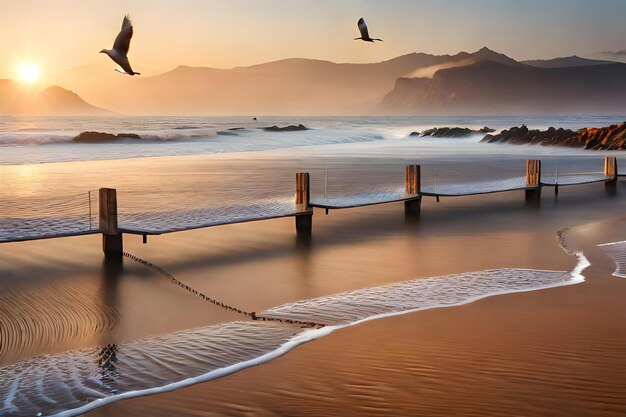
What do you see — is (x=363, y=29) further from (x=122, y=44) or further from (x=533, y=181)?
(x=533, y=181)

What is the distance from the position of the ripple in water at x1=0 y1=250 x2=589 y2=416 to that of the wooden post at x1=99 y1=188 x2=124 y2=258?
132 inches

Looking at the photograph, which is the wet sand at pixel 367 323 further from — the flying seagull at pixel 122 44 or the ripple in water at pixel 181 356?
the flying seagull at pixel 122 44

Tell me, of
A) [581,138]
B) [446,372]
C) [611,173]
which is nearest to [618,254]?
[446,372]

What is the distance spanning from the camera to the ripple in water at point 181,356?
5.40 meters

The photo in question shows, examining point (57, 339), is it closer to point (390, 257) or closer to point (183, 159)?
point (390, 257)

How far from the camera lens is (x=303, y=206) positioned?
12891mm

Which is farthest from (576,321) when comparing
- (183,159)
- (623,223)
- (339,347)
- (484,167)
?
(183,159)

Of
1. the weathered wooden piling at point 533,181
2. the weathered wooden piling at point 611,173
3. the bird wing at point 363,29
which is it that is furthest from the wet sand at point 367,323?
the weathered wooden piling at point 611,173

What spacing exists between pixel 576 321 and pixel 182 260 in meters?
5.36

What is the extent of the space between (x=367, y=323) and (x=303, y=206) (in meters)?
5.83

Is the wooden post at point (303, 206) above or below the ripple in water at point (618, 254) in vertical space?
above

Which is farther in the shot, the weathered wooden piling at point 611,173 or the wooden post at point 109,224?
the weathered wooden piling at point 611,173

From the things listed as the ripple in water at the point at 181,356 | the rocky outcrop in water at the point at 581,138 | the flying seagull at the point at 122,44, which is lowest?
the ripple in water at the point at 181,356

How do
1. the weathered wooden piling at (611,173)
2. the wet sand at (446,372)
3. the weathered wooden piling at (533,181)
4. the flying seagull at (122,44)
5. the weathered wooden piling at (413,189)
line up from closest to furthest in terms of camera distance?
the wet sand at (446,372), the flying seagull at (122,44), the weathered wooden piling at (413,189), the weathered wooden piling at (533,181), the weathered wooden piling at (611,173)
